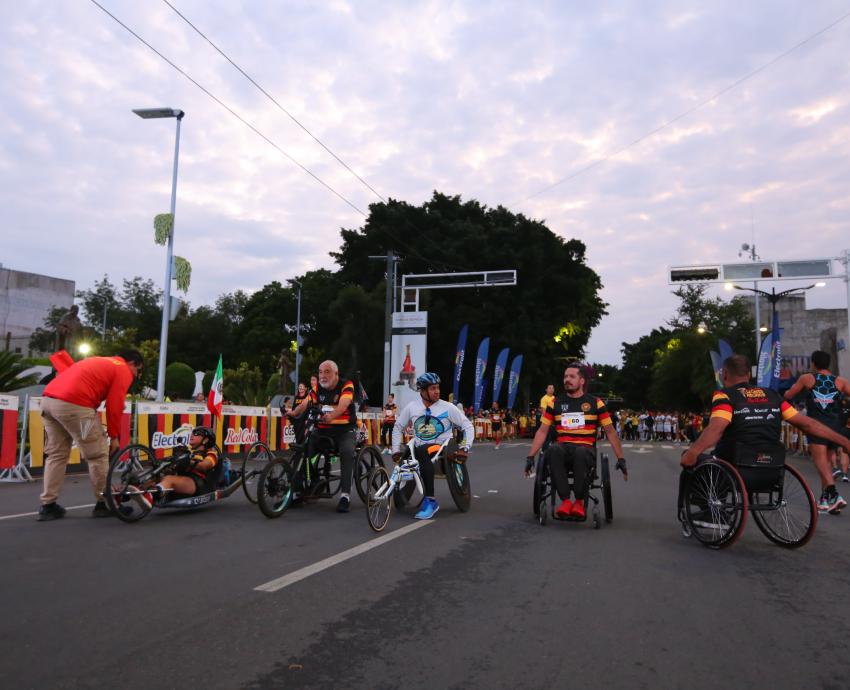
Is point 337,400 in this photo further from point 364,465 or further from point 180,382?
point 180,382

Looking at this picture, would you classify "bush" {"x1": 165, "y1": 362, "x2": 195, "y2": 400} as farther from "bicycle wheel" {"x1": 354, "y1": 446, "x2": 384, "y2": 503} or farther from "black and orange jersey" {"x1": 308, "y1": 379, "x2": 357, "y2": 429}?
"black and orange jersey" {"x1": 308, "y1": 379, "x2": 357, "y2": 429}

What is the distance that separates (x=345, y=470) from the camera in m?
8.12

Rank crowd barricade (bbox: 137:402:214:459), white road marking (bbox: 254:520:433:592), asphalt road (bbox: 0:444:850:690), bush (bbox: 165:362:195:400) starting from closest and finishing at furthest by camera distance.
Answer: asphalt road (bbox: 0:444:850:690) < white road marking (bbox: 254:520:433:592) < crowd barricade (bbox: 137:402:214:459) < bush (bbox: 165:362:195:400)

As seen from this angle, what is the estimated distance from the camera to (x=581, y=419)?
7.20 m

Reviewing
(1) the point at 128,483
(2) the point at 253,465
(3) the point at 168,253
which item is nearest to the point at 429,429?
(2) the point at 253,465

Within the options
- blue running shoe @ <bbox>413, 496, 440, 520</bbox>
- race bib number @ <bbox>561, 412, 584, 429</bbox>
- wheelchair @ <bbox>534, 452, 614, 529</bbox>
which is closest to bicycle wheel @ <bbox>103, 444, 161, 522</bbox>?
blue running shoe @ <bbox>413, 496, 440, 520</bbox>

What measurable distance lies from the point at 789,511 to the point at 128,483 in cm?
638

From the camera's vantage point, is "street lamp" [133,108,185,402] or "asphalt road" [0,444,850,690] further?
"street lamp" [133,108,185,402]

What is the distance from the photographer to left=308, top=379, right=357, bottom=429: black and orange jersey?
809 centimetres

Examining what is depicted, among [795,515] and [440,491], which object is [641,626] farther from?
[440,491]

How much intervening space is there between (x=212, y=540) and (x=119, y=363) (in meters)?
2.27

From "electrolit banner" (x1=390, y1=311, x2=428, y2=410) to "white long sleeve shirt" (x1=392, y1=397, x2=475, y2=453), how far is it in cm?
2147

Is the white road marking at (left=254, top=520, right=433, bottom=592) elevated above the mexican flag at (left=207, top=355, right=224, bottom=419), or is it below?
below

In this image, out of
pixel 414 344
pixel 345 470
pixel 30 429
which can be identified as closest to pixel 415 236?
pixel 414 344
